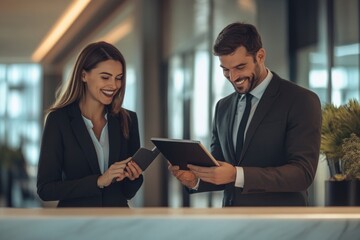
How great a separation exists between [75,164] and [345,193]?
0.89 meters

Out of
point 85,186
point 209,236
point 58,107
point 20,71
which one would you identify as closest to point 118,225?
point 209,236

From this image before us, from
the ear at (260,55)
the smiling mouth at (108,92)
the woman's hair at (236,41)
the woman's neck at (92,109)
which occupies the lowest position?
the woman's neck at (92,109)

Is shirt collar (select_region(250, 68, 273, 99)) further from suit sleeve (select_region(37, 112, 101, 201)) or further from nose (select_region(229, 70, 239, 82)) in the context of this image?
suit sleeve (select_region(37, 112, 101, 201))

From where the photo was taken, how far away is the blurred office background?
6.15 metres

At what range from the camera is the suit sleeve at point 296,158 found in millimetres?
2271

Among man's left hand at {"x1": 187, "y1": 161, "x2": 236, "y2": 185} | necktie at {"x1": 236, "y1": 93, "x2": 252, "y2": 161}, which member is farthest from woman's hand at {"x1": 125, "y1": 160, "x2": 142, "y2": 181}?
necktie at {"x1": 236, "y1": 93, "x2": 252, "y2": 161}

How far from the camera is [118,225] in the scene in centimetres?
143

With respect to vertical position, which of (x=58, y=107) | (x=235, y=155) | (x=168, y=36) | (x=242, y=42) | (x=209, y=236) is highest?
(x=168, y=36)

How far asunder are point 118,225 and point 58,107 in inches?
43.1

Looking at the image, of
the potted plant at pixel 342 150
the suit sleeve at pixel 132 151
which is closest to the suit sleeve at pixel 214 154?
the suit sleeve at pixel 132 151

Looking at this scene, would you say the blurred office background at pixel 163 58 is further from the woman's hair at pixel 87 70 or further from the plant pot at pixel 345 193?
the plant pot at pixel 345 193

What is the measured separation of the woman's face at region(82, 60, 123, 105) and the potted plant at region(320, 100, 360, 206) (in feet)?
2.41

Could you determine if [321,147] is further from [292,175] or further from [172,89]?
[172,89]

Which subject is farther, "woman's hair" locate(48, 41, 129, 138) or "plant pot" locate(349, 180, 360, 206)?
"woman's hair" locate(48, 41, 129, 138)
